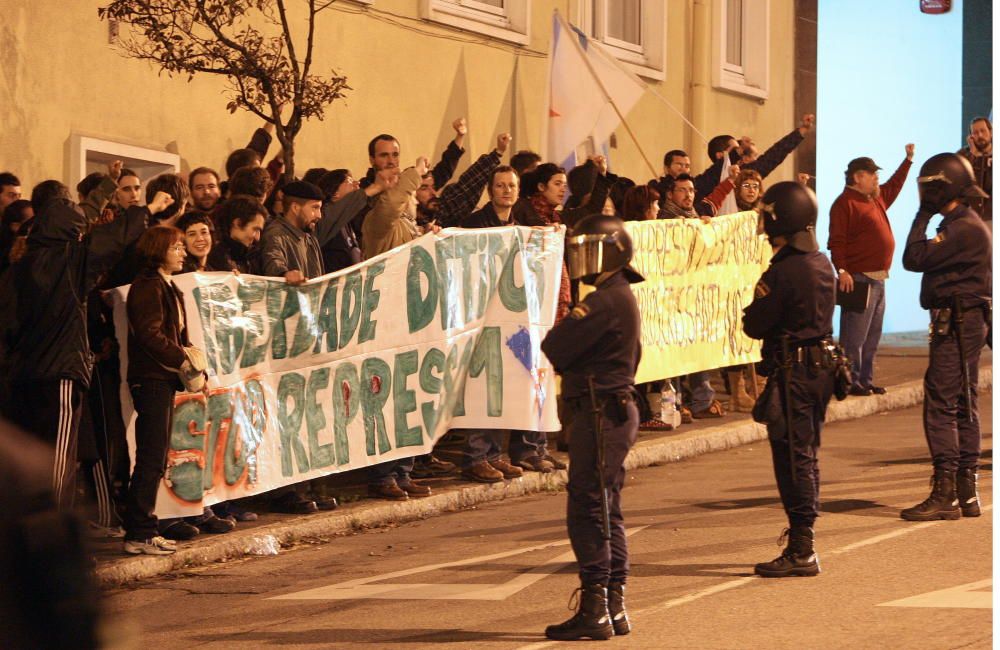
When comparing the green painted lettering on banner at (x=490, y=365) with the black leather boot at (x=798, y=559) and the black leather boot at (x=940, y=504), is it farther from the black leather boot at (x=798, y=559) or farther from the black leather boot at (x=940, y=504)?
the black leather boot at (x=798, y=559)

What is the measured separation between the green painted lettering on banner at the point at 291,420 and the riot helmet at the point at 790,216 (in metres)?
3.26

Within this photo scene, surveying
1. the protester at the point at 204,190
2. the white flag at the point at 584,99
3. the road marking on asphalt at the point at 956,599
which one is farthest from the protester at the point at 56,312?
the white flag at the point at 584,99

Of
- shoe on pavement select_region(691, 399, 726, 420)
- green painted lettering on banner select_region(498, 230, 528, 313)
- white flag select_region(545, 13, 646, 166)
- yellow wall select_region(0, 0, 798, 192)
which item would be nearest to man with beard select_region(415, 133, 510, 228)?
green painted lettering on banner select_region(498, 230, 528, 313)

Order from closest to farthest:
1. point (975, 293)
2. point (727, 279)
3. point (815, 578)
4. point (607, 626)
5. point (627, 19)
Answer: point (607, 626)
point (815, 578)
point (975, 293)
point (727, 279)
point (627, 19)

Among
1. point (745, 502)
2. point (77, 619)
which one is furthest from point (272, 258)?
point (77, 619)

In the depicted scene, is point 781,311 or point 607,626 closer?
point 607,626

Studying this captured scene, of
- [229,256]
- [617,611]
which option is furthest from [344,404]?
[617,611]

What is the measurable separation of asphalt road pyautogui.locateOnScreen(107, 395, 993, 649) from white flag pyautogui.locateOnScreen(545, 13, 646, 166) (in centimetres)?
548

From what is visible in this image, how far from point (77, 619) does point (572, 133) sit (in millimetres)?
14587

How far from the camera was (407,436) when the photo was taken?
11297 mm

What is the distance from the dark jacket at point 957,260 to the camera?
34.4ft

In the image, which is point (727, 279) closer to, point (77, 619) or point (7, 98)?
point (7, 98)

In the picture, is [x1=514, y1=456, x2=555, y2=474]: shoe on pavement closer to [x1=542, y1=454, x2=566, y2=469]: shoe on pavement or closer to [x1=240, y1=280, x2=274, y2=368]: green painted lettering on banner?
[x1=542, y1=454, x2=566, y2=469]: shoe on pavement

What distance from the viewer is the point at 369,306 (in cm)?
1111
